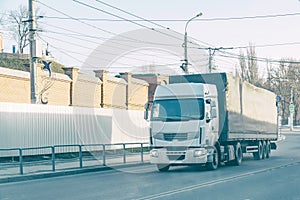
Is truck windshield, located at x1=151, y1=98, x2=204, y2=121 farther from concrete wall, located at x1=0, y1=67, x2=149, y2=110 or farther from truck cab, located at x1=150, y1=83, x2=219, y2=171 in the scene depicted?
concrete wall, located at x1=0, y1=67, x2=149, y2=110

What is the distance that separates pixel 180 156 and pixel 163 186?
465cm

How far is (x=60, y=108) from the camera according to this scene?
29.0 metres

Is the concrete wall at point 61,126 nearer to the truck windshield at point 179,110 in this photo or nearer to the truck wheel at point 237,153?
the truck windshield at point 179,110

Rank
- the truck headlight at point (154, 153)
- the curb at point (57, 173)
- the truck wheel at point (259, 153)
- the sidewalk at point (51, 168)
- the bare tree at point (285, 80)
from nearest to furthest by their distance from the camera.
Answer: the curb at point (57, 173) < the sidewalk at point (51, 168) < the truck headlight at point (154, 153) < the truck wheel at point (259, 153) < the bare tree at point (285, 80)

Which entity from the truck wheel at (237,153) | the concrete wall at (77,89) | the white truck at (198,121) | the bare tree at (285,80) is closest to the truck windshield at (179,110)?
the white truck at (198,121)

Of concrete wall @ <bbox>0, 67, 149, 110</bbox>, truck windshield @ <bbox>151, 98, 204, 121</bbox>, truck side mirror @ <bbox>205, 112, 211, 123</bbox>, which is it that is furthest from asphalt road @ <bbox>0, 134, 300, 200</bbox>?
concrete wall @ <bbox>0, 67, 149, 110</bbox>

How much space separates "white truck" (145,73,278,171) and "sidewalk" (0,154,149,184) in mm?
3016

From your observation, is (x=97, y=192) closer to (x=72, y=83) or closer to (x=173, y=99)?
(x=173, y=99)

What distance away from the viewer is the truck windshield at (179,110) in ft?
65.6

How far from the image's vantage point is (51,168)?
21.3 m

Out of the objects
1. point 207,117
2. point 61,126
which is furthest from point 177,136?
point 61,126

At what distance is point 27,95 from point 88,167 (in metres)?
11.7

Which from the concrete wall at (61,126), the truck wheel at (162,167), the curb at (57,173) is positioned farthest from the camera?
the concrete wall at (61,126)

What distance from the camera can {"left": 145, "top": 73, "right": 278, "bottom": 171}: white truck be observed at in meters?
19.8
